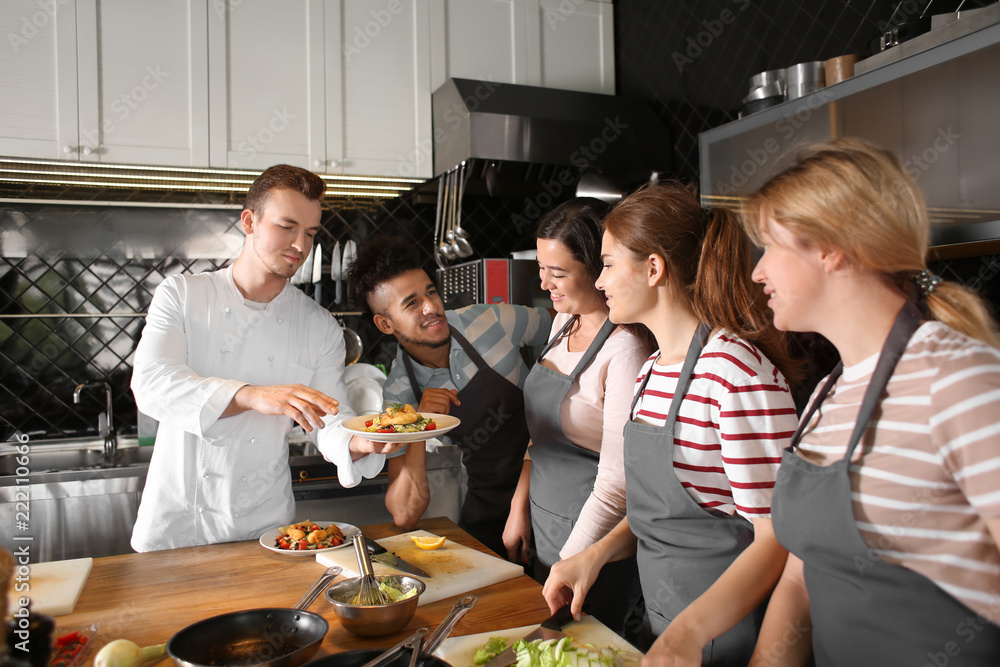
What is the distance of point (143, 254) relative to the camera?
A: 10.7 ft

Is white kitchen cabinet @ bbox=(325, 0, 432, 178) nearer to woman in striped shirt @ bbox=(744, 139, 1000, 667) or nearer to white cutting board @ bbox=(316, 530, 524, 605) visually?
white cutting board @ bbox=(316, 530, 524, 605)

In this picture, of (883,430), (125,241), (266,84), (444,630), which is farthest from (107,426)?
(883,430)

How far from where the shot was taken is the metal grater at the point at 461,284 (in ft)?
10.5

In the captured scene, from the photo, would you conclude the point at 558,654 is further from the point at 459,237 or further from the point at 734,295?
the point at 459,237

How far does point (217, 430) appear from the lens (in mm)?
1896

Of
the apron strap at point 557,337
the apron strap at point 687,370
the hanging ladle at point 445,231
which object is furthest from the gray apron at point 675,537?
the hanging ladle at point 445,231

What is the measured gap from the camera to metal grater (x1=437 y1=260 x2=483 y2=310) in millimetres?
3197

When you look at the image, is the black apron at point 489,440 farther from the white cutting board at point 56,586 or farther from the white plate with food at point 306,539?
the white cutting board at point 56,586

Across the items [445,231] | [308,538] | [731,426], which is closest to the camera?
[731,426]

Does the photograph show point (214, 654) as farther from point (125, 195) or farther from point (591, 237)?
point (125, 195)

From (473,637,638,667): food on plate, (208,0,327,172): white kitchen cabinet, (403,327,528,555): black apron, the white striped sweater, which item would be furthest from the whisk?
(208,0,327,172): white kitchen cabinet

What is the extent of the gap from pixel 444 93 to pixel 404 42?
0.34 meters

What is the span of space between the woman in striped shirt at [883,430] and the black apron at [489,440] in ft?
4.00

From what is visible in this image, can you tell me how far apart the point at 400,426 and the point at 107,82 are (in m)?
2.28
